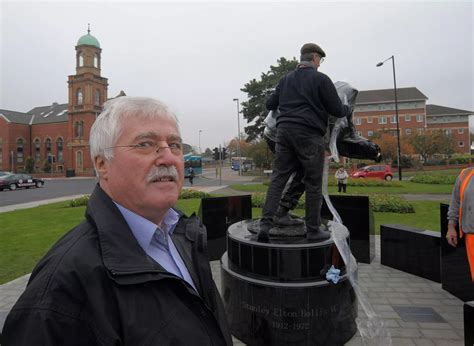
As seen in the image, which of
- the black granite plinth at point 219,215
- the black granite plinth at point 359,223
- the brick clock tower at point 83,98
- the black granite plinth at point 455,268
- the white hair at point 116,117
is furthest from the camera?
the brick clock tower at point 83,98

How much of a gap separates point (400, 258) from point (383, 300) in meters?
1.71

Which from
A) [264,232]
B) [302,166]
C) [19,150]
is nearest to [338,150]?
[302,166]

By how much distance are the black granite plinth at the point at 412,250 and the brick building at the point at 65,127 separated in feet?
168

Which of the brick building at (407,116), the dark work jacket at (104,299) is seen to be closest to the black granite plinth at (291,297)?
the dark work jacket at (104,299)

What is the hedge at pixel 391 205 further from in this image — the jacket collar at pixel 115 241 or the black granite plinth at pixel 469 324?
the jacket collar at pixel 115 241

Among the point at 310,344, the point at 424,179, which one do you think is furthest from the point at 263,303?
the point at 424,179

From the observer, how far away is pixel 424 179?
25750 mm

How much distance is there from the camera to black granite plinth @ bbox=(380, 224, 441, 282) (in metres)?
5.75

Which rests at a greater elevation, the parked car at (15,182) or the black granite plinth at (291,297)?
the parked car at (15,182)

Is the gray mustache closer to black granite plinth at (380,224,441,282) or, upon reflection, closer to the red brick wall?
black granite plinth at (380,224,441,282)

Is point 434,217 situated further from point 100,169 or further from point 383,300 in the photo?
point 100,169

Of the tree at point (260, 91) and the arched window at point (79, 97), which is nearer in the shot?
the tree at point (260, 91)

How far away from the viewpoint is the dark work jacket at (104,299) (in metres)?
1.03

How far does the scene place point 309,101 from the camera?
3.88m
